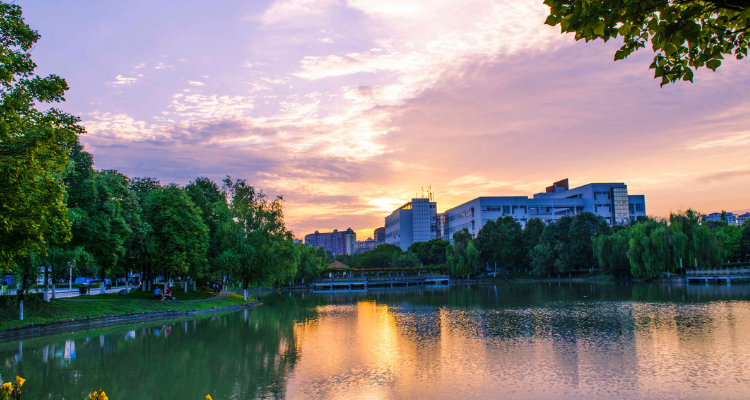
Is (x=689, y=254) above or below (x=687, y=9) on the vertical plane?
below

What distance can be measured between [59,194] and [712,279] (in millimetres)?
68572

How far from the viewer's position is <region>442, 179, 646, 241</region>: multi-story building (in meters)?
111

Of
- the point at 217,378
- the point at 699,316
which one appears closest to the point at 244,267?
the point at 217,378

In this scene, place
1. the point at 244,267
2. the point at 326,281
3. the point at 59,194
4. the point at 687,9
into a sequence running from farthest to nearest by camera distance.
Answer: the point at 326,281 < the point at 244,267 < the point at 59,194 < the point at 687,9

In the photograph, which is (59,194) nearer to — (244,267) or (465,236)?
(244,267)

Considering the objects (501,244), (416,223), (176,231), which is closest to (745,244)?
(501,244)

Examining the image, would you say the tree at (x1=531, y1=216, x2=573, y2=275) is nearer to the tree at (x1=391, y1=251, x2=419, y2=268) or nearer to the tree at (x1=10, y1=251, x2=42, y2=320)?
the tree at (x1=391, y1=251, x2=419, y2=268)

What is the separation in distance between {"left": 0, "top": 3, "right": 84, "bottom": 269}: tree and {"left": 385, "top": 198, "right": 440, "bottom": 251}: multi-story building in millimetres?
134783

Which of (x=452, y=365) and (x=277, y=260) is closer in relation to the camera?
(x=452, y=365)

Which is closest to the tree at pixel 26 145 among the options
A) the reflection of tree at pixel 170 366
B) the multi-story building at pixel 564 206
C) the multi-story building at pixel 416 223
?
the reflection of tree at pixel 170 366

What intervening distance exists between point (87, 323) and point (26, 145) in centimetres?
2044

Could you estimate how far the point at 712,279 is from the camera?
2306 inches

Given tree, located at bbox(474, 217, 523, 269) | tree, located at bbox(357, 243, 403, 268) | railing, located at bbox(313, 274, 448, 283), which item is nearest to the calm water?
railing, located at bbox(313, 274, 448, 283)

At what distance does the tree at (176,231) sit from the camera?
126 ft
